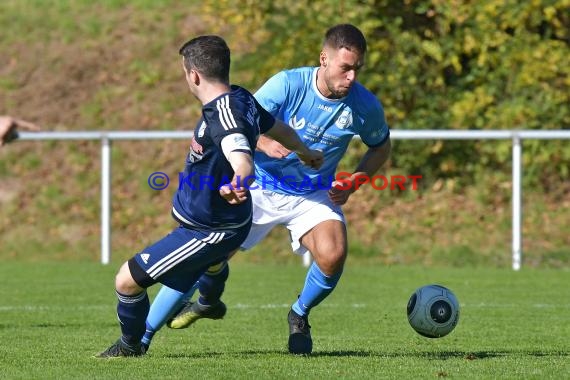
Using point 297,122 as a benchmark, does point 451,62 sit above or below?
below

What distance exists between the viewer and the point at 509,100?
52.5 ft

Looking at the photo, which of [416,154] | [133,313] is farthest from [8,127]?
[416,154]

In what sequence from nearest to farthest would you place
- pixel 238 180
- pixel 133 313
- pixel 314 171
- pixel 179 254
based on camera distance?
pixel 238 180 → pixel 179 254 → pixel 133 313 → pixel 314 171

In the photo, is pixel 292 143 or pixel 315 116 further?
pixel 315 116

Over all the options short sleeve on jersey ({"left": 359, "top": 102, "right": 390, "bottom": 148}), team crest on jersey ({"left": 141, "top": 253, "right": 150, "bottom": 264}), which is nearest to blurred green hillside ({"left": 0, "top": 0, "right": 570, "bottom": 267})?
short sleeve on jersey ({"left": 359, "top": 102, "right": 390, "bottom": 148})

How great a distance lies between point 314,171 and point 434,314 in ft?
4.15

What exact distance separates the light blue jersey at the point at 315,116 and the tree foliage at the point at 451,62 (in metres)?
8.23

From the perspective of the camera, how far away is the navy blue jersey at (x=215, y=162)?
5.72m

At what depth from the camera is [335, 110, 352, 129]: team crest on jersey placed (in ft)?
23.6

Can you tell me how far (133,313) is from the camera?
6.15 m

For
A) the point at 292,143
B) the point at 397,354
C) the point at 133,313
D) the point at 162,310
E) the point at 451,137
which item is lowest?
the point at 451,137

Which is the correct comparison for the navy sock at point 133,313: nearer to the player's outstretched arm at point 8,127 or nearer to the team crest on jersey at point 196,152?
the team crest on jersey at point 196,152

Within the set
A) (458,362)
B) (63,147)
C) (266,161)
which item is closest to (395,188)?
(63,147)

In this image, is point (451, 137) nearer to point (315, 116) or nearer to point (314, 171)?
point (314, 171)
